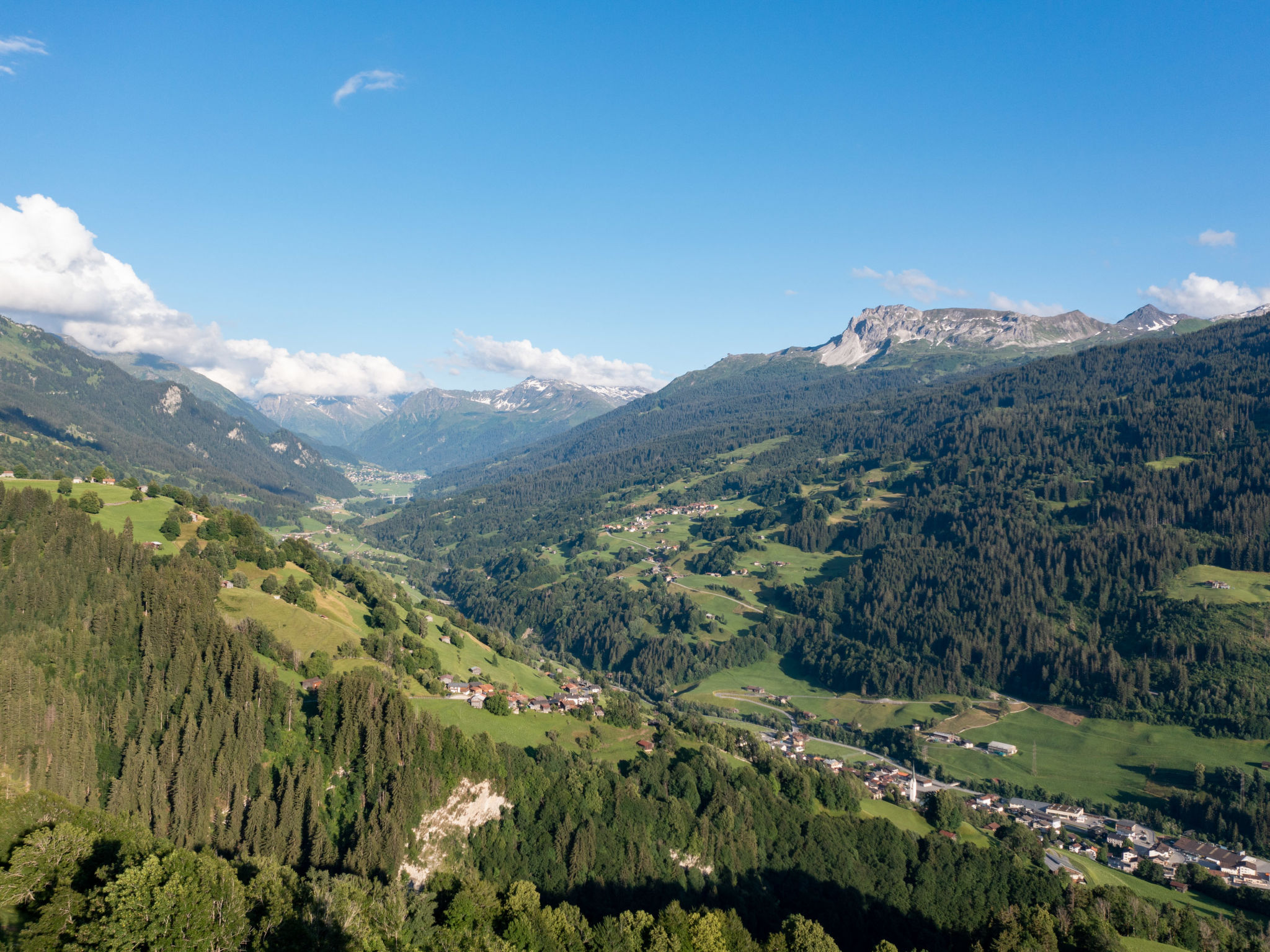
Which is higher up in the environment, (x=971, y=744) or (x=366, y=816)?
(x=366, y=816)

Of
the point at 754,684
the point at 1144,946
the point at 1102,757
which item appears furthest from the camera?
the point at 754,684

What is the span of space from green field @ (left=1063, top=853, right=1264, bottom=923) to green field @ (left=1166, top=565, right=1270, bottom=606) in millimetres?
97879

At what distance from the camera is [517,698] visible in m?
108

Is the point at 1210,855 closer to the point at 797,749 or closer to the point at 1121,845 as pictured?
the point at 1121,845

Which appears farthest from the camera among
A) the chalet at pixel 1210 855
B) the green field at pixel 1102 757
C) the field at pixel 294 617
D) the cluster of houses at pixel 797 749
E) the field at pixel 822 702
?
the field at pixel 822 702

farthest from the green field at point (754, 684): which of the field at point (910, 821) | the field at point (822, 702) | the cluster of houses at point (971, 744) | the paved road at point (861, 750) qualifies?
the field at point (910, 821)

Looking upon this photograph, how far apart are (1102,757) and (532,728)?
11374 cm

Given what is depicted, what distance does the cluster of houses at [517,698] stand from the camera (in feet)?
333

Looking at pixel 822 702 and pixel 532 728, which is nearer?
pixel 532 728

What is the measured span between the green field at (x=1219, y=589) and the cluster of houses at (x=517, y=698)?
491 feet

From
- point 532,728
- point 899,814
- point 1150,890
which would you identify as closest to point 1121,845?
point 1150,890

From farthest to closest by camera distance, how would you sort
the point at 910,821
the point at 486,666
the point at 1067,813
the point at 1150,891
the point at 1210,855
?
1. the point at 486,666
2. the point at 1067,813
3. the point at 1210,855
4. the point at 910,821
5. the point at 1150,891

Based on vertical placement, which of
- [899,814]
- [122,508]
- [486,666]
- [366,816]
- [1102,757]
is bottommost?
[1102,757]

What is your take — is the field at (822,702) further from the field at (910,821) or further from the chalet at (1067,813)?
the field at (910,821)
